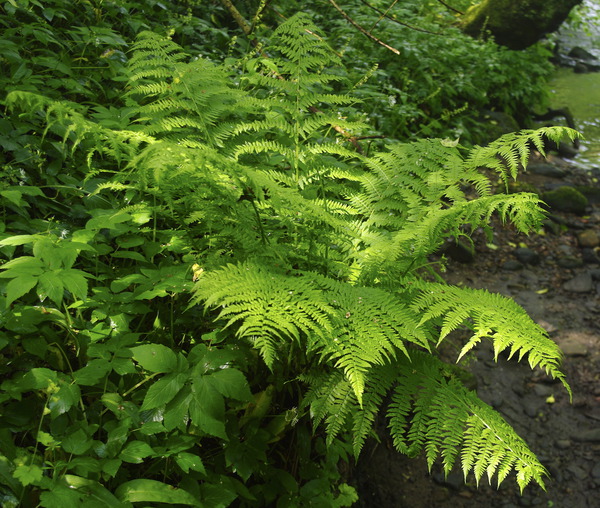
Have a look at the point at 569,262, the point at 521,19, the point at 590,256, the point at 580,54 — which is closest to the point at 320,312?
the point at 569,262

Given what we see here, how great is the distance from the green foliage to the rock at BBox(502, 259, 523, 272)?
275 centimetres

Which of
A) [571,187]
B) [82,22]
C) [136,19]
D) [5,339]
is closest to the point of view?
[5,339]

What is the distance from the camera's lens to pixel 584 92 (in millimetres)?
8469

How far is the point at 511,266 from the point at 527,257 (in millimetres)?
228

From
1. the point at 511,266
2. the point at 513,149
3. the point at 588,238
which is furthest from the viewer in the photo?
the point at 588,238

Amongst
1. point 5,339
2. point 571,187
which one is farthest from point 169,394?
point 571,187

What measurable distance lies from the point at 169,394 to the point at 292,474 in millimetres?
727

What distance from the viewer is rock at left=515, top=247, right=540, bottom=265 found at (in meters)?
4.57

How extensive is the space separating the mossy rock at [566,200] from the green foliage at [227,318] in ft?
12.8

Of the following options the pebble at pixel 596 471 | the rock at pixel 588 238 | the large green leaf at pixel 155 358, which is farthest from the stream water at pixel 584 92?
the large green leaf at pixel 155 358

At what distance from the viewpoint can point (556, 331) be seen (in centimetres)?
384

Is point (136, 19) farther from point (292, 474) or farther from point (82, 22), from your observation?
point (292, 474)

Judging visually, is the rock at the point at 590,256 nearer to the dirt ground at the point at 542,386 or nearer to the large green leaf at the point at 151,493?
the dirt ground at the point at 542,386

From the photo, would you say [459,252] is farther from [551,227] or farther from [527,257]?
[551,227]
